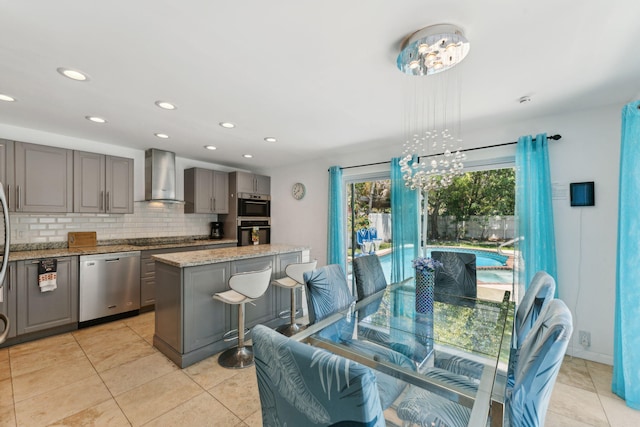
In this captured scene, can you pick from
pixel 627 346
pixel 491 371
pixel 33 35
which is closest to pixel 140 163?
pixel 33 35

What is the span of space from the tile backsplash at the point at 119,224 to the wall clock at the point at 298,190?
1.59m

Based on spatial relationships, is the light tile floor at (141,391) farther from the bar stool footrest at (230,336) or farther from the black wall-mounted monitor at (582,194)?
the black wall-mounted monitor at (582,194)

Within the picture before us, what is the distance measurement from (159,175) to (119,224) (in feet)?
3.01

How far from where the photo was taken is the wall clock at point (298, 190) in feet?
16.2

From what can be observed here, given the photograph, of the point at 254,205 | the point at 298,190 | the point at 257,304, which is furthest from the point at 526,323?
the point at 254,205

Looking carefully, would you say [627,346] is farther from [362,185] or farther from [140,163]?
[140,163]

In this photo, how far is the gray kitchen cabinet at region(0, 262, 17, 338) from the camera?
2762 millimetres

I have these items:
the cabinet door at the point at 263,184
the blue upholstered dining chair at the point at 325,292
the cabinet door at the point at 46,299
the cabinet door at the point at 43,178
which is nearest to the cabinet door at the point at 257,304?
the blue upholstered dining chair at the point at 325,292

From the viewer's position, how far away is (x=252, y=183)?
5.19m

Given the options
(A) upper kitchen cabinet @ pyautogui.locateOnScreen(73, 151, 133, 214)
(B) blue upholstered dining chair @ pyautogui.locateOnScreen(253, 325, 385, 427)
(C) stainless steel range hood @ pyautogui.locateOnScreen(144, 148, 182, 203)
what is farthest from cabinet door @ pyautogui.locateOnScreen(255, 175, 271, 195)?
(B) blue upholstered dining chair @ pyautogui.locateOnScreen(253, 325, 385, 427)

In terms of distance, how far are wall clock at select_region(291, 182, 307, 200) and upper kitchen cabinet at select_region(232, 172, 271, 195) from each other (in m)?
0.64

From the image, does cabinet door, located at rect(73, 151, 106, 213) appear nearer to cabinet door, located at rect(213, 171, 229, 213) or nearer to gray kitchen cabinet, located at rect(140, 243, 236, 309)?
gray kitchen cabinet, located at rect(140, 243, 236, 309)

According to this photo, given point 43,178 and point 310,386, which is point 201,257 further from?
point 43,178

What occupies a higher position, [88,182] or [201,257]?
[88,182]
